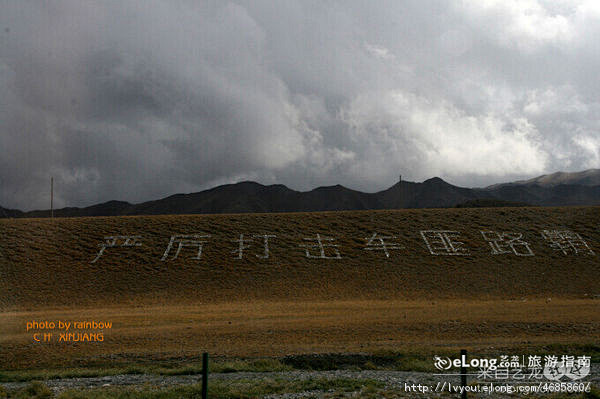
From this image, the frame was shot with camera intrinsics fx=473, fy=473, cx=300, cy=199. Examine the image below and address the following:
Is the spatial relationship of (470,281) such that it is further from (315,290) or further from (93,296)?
(93,296)

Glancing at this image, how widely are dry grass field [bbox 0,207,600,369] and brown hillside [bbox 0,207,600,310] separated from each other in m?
0.19

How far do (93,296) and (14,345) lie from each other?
54.9 feet

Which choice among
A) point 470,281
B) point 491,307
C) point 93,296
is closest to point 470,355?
point 491,307

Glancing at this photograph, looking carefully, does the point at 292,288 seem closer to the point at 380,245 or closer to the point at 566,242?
the point at 380,245

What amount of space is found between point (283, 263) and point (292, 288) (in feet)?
18.5

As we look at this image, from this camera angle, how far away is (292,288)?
127 feet

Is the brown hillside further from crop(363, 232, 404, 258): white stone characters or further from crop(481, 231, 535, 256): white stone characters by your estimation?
crop(481, 231, 535, 256): white stone characters

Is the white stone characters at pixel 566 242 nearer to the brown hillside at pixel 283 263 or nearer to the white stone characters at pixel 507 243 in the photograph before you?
the brown hillside at pixel 283 263

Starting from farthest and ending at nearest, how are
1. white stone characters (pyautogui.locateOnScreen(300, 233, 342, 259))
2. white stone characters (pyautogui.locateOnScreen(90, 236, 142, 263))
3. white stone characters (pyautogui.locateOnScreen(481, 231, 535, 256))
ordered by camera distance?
white stone characters (pyautogui.locateOnScreen(90, 236, 142, 263)), white stone characters (pyautogui.locateOnScreen(481, 231, 535, 256)), white stone characters (pyautogui.locateOnScreen(300, 233, 342, 259))

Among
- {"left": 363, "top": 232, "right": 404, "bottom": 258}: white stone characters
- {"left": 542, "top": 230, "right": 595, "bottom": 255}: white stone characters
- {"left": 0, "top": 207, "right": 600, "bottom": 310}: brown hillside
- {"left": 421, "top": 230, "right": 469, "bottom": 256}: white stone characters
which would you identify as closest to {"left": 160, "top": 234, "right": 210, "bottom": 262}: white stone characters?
{"left": 0, "top": 207, "right": 600, "bottom": 310}: brown hillside

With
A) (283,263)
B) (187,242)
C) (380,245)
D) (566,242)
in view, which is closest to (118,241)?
(187,242)

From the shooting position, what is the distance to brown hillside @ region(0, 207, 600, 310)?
124ft

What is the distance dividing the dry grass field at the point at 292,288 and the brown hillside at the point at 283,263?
7.4 inches

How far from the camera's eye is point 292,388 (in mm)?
11711
